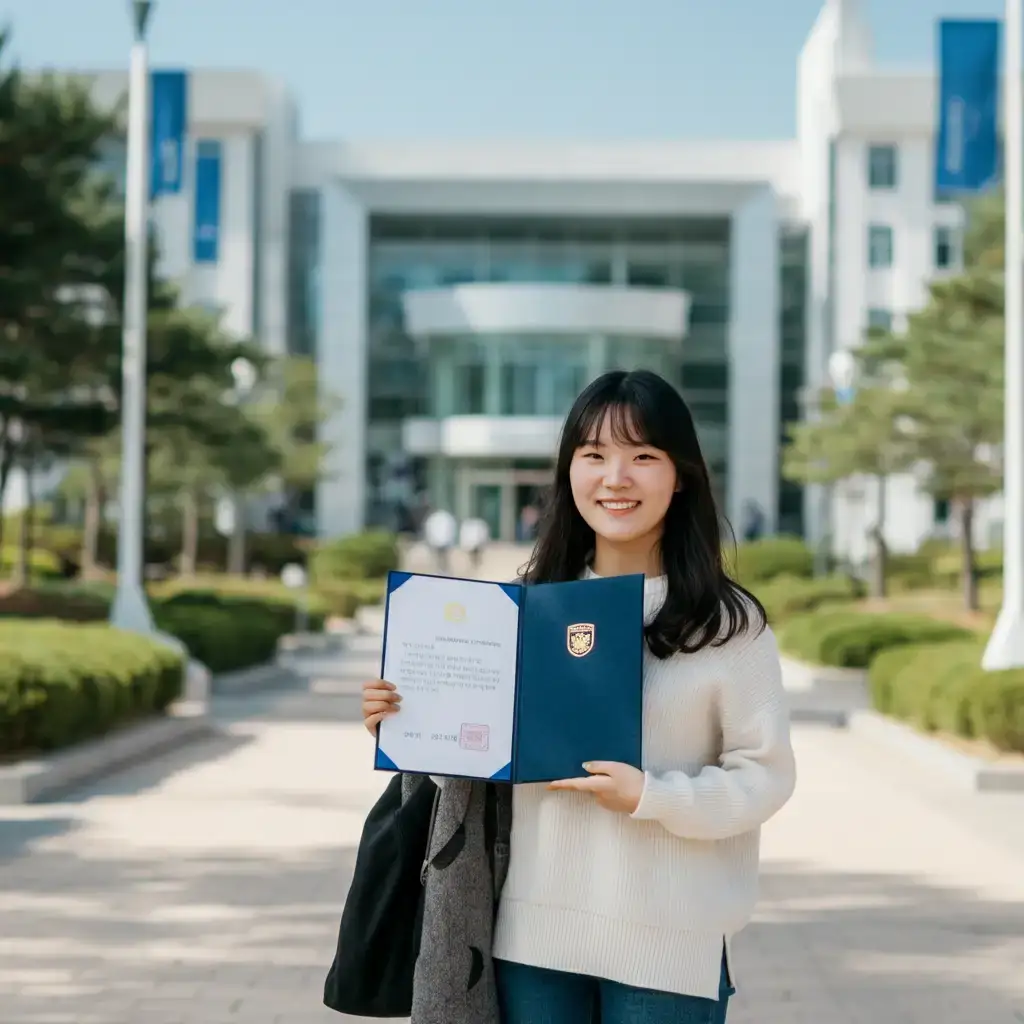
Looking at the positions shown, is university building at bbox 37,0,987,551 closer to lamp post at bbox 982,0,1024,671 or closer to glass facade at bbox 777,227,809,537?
glass facade at bbox 777,227,809,537

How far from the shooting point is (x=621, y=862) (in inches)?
123

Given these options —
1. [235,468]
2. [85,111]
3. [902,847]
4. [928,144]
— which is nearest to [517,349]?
[928,144]

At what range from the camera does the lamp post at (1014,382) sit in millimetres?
15109

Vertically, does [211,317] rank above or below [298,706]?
above

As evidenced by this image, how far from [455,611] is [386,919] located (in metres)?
0.59

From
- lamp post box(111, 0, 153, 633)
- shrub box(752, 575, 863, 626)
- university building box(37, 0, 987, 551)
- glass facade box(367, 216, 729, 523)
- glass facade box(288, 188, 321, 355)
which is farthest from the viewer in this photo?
glass facade box(288, 188, 321, 355)

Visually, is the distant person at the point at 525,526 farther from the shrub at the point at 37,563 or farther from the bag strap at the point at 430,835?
the bag strap at the point at 430,835

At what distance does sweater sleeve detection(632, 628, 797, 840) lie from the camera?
3039 mm

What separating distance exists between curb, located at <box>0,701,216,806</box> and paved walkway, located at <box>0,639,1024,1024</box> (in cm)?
19

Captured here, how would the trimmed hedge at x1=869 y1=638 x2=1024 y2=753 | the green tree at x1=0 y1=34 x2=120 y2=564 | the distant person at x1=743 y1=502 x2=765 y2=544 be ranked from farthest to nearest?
the distant person at x1=743 y1=502 x2=765 y2=544 → the green tree at x1=0 y1=34 x2=120 y2=564 → the trimmed hedge at x1=869 y1=638 x2=1024 y2=753

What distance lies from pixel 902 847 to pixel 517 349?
2072 inches

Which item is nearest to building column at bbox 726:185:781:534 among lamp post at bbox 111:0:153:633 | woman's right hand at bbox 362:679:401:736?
lamp post at bbox 111:0:153:633

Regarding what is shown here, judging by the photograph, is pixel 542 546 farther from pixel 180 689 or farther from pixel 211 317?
pixel 211 317

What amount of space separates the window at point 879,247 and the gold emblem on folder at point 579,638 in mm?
60249
